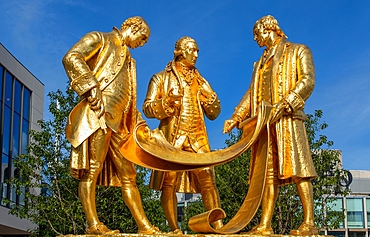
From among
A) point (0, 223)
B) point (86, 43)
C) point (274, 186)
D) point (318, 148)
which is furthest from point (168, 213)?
point (0, 223)

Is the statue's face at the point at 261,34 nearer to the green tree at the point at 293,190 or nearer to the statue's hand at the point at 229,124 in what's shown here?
the statue's hand at the point at 229,124

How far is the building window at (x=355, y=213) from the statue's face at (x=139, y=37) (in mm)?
40034

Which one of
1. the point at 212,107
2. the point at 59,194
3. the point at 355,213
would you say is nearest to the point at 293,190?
the point at 59,194

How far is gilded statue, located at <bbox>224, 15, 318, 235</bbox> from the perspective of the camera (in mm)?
8711

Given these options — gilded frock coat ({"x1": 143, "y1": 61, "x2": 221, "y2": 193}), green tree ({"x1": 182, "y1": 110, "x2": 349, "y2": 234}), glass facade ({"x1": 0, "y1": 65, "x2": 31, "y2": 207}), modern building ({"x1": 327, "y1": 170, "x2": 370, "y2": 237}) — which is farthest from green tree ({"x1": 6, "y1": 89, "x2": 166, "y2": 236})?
modern building ({"x1": 327, "y1": 170, "x2": 370, "y2": 237})

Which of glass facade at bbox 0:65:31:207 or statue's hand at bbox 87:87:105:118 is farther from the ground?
glass facade at bbox 0:65:31:207

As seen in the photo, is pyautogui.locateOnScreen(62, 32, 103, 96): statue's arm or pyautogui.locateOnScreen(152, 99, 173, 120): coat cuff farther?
pyautogui.locateOnScreen(152, 99, 173, 120): coat cuff

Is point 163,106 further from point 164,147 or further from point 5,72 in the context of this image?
point 5,72

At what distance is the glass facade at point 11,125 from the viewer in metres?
27.6

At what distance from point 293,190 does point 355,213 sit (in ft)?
91.2

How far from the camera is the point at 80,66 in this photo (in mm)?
8492

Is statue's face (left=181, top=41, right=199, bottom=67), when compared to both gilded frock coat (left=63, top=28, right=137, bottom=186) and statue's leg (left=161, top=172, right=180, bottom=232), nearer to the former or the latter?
gilded frock coat (left=63, top=28, right=137, bottom=186)

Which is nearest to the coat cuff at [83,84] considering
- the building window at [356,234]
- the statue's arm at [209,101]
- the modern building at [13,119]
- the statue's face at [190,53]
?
the statue's face at [190,53]

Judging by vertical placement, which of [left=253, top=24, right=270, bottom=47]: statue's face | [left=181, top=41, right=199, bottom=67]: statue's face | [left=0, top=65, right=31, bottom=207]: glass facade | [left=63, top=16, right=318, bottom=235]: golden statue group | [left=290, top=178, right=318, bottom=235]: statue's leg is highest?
[left=0, top=65, right=31, bottom=207]: glass facade
